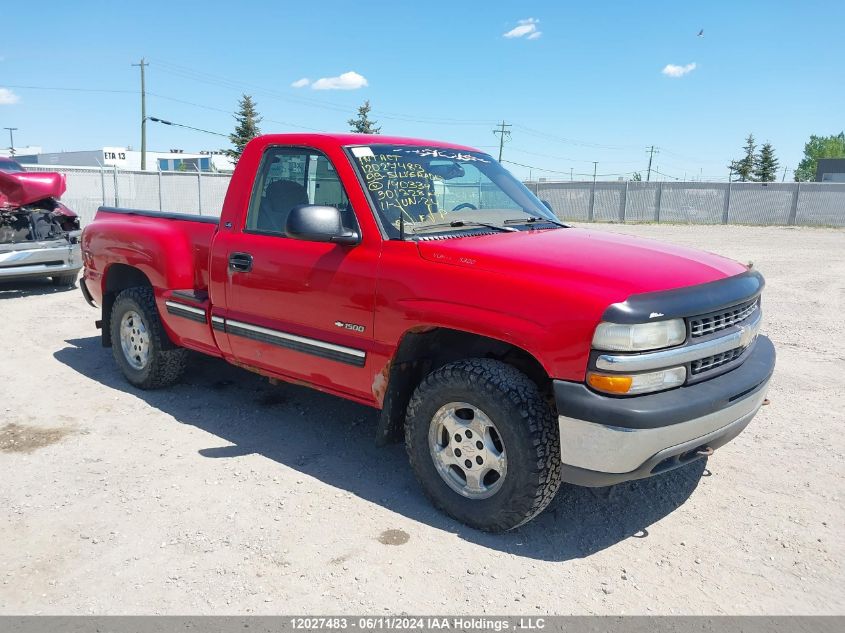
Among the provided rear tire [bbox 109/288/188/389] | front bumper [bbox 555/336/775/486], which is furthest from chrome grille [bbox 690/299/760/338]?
rear tire [bbox 109/288/188/389]

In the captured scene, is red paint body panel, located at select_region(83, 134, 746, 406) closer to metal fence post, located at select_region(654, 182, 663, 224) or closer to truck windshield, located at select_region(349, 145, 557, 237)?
truck windshield, located at select_region(349, 145, 557, 237)

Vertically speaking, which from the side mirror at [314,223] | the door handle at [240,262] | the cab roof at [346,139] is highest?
the cab roof at [346,139]

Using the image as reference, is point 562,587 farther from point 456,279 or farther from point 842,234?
point 842,234

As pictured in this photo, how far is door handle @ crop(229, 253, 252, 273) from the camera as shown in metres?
4.30

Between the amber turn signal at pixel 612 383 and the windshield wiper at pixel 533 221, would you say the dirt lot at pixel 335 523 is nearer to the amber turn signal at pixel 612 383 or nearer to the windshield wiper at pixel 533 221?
the amber turn signal at pixel 612 383

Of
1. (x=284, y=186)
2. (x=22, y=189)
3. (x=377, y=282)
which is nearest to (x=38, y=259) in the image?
(x=22, y=189)

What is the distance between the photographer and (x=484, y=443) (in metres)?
3.35

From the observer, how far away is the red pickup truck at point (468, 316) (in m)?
2.96

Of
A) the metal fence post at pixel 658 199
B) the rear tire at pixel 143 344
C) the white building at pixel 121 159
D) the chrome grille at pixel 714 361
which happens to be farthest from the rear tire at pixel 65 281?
the white building at pixel 121 159

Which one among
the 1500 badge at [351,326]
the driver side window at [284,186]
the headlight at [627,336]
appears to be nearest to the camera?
the headlight at [627,336]

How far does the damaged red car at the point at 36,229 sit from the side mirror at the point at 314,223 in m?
7.46

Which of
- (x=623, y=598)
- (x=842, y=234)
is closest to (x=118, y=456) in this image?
(x=623, y=598)

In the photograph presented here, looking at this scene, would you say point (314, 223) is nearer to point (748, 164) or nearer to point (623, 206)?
point (623, 206)

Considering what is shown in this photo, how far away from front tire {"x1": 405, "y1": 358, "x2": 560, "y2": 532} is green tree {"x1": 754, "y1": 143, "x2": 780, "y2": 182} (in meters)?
73.5
